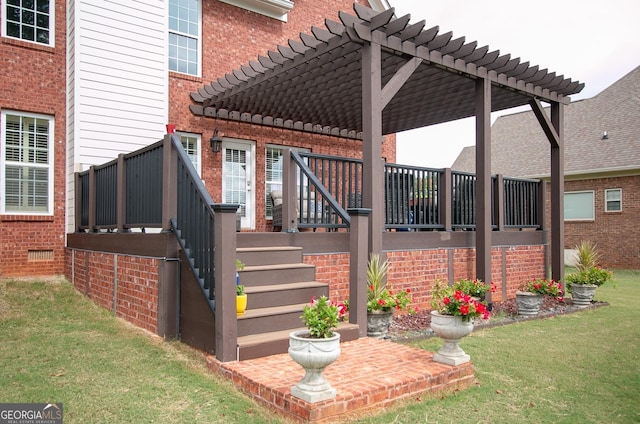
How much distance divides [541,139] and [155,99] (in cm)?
1956

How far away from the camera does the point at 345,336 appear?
17.7 ft

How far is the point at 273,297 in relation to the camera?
5.42 meters

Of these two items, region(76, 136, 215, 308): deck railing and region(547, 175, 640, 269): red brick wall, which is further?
region(547, 175, 640, 269): red brick wall

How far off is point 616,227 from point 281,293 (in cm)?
1724

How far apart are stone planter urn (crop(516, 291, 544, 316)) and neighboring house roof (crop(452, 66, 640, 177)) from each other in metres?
12.8

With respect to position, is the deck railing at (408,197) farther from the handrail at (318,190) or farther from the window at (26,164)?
the window at (26,164)

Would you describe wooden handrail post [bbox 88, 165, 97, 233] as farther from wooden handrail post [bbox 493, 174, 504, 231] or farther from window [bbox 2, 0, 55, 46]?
wooden handrail post [bbox 493, 174, 504, 231]

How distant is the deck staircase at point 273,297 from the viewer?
15.7 ft

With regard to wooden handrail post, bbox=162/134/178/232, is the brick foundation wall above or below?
below

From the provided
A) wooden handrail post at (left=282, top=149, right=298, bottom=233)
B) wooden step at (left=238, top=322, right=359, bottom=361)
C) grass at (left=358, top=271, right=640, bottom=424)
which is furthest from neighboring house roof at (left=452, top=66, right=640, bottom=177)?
wooden step at (left=238, top=322, right=359, bottom=361)

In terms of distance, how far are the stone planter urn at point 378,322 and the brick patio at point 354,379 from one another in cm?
80

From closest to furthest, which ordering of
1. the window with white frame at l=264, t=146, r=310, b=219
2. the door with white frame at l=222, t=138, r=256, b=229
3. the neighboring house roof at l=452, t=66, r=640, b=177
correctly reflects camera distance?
1. the door with white frame at l=222, t=138, r=256, b=229
2. the window with white frame at l=264, t=146, r=310, b=219
3. the neighboring house roof at l=452, t=66, r=640, b=177

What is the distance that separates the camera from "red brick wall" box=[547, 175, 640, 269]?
1809 centimetres

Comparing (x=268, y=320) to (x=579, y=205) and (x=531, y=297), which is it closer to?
(x=531, y=297)
